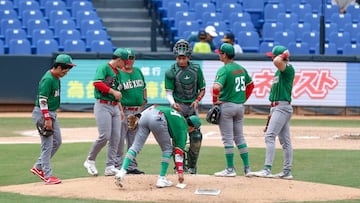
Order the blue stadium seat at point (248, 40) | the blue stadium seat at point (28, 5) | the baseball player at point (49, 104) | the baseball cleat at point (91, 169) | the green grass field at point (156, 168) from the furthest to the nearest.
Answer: the blue stadium seat at point (28, 5) < the blue stadium seat at point (248, 40) < the green grass field at point (156, 168) < the baseball cleat at point (91, 169) < the baseball player at point (49, 104)

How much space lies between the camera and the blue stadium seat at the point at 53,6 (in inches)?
1051

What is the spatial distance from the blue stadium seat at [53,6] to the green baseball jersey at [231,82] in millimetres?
15388

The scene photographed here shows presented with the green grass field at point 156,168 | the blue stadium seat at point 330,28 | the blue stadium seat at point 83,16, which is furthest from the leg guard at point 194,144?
the blue stadium seat at point 330,28

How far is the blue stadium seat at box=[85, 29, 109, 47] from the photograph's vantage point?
2550cm

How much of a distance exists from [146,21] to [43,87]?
57.3 feet

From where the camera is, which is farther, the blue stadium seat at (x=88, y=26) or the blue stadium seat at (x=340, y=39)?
the blue stadium seat at (x=340, y=39)

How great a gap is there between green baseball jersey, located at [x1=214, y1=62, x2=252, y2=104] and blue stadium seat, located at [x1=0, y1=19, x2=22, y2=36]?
47.5 feet

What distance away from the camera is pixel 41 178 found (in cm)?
1156

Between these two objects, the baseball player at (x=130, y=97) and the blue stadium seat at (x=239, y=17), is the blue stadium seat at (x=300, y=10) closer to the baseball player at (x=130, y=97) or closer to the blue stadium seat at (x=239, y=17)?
the blue stadium seat at (x=239, y=17)

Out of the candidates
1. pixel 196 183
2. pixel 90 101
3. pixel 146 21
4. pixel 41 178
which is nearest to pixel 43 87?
pixel 41 178

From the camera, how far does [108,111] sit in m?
12.0

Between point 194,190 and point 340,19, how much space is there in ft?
63.2

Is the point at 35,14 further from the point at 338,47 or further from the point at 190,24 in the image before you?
the point at 338,47

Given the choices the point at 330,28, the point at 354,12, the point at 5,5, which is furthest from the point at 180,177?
the point at 354,12
